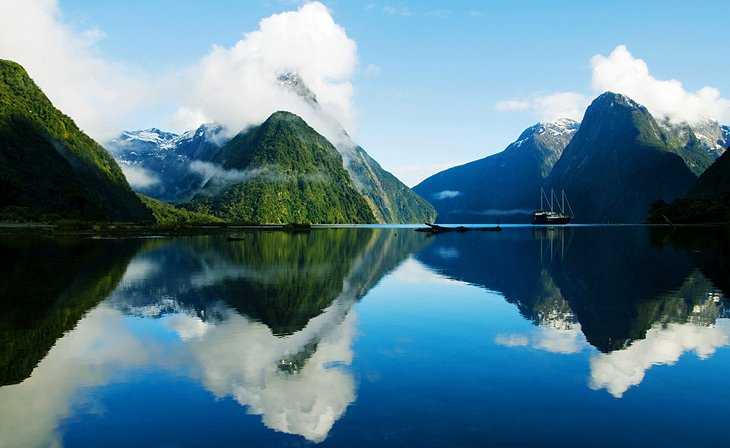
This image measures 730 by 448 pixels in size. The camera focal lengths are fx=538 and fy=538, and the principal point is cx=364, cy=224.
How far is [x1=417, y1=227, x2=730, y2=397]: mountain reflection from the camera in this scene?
2784cm

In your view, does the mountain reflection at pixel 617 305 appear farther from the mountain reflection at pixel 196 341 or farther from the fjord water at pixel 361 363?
the mountain reflection at pixel 196 341

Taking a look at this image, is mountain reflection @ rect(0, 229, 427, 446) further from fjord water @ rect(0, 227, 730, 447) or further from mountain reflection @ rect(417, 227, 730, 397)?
mountain reflection @ rect(417, 227, 730, 397)

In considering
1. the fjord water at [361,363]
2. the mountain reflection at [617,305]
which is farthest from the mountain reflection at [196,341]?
the mountain reflection at [617,305]

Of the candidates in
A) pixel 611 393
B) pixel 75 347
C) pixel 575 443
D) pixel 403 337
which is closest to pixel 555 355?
pixel 611 393

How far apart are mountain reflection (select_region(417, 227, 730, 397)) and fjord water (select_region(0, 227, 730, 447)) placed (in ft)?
0.71

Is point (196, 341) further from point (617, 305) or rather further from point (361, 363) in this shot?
point (617, 305)

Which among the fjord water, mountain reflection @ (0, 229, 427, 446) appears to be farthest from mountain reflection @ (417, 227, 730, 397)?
mountain reflection @ (0, 229, 427, 446)

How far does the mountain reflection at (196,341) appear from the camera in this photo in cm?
1984

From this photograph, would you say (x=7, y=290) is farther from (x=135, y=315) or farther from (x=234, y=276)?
(x=234, y=276)

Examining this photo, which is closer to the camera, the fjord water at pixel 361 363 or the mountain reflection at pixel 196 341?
the fjord water at pixel 361 363

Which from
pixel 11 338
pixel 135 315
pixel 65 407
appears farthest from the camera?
pixel 135 315

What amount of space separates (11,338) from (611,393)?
99.2 ft

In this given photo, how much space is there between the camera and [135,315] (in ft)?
125

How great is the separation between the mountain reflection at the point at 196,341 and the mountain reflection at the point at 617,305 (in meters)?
11.6
